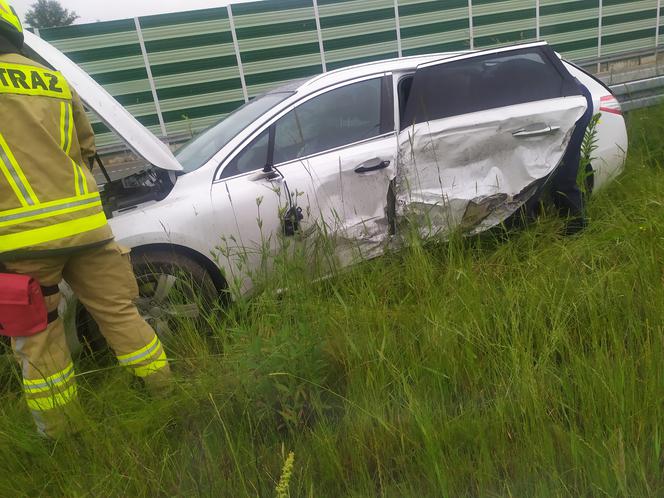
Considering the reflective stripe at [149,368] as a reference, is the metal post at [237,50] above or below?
above

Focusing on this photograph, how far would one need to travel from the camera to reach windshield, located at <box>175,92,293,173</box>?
10.3ft

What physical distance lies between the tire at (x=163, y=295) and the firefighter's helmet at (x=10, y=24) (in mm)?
1176

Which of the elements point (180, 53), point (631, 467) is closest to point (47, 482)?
point (631, 467)

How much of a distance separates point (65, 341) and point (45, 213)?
0.63 metres

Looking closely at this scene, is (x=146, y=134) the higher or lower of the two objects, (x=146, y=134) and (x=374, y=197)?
the higher

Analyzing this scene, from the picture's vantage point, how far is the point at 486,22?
1040 cm

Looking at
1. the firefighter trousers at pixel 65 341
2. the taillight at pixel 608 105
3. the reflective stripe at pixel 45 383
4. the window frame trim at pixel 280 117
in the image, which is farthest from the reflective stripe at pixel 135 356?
the taillight at pixel 608 105

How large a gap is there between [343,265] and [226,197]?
31.9 inches

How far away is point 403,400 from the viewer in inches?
72.0

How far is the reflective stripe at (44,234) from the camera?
196 centimetres

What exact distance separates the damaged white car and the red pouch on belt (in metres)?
0.69

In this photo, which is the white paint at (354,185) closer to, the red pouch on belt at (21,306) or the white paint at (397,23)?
the red pouch on belt at (21,306)

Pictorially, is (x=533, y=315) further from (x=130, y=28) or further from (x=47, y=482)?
(x=130, y=28)

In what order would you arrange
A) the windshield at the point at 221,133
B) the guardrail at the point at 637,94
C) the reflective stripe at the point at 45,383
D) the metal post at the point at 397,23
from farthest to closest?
the metal post at the point at 397,23, the guardrail at the point at 637,94, the windshield at the point at 221,133, the reflective stripe at the point at 45,383
